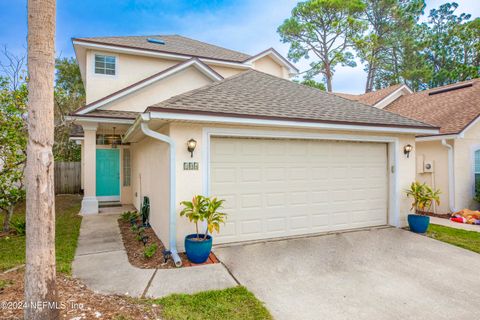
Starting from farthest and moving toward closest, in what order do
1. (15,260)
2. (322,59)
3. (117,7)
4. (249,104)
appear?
(322,59) < (117,7) < (249,104) < (15,260)

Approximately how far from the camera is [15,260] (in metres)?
4.99

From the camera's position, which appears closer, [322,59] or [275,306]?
[275,306]

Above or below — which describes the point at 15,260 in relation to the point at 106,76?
below

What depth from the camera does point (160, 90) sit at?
11.0 m

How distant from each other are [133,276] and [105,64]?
31.5ft

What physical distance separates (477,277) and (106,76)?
1238 cm

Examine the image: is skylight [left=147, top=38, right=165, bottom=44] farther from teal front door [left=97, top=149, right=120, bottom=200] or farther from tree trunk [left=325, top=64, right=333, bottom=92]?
tree trunk [left=325, top=64, right=333, bottom=92]

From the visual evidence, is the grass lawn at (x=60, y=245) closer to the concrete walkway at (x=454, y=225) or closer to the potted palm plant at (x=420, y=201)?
the potted palm plant at (x=420, y=201)

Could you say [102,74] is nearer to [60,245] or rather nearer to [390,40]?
[60,245]

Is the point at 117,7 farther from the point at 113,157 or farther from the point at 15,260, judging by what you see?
the point at 15,260

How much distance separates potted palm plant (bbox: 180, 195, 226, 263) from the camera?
4859 mm

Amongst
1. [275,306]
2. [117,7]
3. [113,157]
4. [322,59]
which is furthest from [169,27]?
[275,306]

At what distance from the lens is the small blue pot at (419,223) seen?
22.6 feet

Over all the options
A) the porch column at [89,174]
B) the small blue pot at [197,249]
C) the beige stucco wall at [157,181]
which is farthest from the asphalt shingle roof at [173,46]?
the small blue pot at [197,249]
